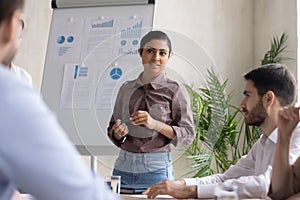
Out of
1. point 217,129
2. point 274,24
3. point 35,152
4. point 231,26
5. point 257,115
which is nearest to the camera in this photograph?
point 35,152

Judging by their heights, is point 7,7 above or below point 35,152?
above

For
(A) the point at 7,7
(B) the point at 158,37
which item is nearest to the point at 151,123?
(B) the point at 158,37

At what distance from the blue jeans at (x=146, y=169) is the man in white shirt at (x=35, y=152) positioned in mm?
1678

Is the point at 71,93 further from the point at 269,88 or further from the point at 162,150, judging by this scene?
the point at 269,88

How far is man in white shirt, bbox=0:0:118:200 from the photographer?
0.49 meters

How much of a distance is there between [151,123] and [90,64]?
775mm

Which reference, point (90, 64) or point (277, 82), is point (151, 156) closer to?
point (277, 82)

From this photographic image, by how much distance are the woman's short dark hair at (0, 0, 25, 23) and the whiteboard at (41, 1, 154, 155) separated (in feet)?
6.79

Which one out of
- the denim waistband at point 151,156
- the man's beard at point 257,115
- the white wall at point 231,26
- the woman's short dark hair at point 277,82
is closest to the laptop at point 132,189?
the denim waistband at point 151,156

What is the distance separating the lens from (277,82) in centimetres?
225

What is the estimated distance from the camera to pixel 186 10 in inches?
165

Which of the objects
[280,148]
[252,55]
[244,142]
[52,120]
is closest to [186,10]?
[252,55]

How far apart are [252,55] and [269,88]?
2.19 m

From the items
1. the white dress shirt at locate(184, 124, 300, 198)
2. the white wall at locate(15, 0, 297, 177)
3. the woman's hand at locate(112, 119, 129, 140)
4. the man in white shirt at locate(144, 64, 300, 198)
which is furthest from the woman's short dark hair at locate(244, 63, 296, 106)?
the white wall at locate(15, 0, 297, 177)
